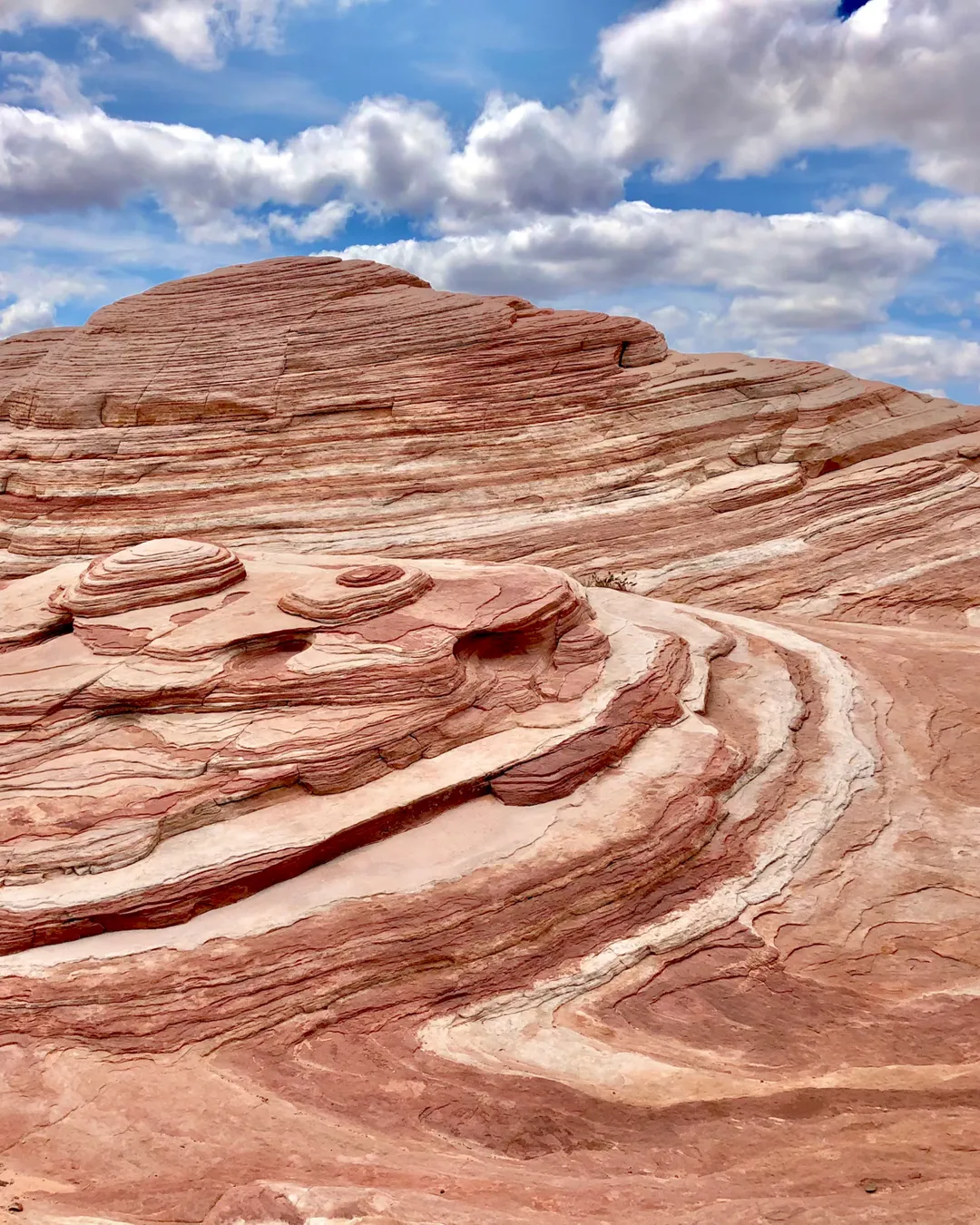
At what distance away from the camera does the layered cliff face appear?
69.4 feet

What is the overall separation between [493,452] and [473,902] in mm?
15619

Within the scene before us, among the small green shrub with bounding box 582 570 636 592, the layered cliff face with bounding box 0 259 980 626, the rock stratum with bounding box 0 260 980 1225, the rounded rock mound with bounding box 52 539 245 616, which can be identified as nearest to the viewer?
the rock stratum with bounding box 0 260 980 1225

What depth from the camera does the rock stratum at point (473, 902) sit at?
6.41 m

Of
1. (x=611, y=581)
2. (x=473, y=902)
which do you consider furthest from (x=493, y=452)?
(x=473, y=902)

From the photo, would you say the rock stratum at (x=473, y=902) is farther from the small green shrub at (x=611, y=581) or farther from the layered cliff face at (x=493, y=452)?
the layered cliff face at (x=493, y=452)

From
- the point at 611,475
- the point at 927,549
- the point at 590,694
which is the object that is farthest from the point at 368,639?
the point at 927,549

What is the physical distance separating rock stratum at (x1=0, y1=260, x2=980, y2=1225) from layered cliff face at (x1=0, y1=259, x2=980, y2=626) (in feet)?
11.3

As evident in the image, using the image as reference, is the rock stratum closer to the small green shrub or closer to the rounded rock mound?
the rounded rock mound

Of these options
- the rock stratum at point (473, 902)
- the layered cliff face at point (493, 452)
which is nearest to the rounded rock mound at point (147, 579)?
the rock stratum at point (473, 902)

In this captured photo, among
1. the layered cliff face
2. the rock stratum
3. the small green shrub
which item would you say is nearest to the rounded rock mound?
the rock stratum

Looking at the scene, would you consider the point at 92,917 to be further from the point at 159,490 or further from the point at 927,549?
the point at 927,549

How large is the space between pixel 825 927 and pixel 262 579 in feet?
28.4

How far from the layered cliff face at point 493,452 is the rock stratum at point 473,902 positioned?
345 cm

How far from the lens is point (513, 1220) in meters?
5.68
